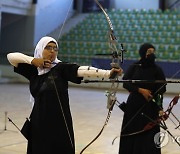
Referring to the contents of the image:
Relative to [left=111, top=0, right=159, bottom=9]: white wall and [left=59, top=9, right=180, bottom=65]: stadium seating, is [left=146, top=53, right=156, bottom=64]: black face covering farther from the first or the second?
[left=111, top=0, right=159, bottom=9]: white wall

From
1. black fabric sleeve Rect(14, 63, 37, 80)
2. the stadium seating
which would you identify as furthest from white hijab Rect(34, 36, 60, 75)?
the stadium seating

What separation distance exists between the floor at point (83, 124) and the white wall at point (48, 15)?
A: 689 cm

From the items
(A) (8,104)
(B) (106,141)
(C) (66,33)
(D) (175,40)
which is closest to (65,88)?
(B) (106,141)

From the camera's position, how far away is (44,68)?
2842mm

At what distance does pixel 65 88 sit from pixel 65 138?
1.15 feet

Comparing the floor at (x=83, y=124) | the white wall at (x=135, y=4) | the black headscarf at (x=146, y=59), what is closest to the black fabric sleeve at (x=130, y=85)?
the black headscarf at (x=146, y=59)

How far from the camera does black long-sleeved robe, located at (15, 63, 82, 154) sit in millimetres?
2781

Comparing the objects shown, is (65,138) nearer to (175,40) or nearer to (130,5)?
(175,40)

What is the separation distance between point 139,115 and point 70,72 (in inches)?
49.2

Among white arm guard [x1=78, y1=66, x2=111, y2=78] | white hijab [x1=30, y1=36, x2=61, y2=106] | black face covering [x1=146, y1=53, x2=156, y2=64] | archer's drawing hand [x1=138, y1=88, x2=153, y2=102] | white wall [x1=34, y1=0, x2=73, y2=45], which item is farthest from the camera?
Answer: white wall [x1=34, y1=0, x2=73, y2=45]

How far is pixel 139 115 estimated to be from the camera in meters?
3.78

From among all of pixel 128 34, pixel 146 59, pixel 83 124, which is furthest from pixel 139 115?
pixel 128 34

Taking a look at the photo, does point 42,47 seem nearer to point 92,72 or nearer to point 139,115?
point 92,72

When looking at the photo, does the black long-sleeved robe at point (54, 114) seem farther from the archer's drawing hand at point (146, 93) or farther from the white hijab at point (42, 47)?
the archer's drawing hand at point (146, 93)
